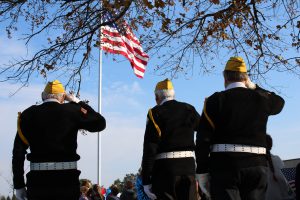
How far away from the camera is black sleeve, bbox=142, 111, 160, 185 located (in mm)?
5711

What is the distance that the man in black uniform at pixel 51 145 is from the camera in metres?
5.08

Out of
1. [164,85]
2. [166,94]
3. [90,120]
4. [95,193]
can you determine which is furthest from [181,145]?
[95,193]

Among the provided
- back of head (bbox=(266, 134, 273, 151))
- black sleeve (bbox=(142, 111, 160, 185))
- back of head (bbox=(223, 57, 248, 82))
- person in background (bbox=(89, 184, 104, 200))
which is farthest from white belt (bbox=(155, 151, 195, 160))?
person in background (bbox=(89, 184, 104, 200))

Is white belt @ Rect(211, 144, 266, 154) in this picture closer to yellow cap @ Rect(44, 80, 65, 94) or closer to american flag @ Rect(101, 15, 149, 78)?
yellow cap @ Rect(44, 80, 65, 94)

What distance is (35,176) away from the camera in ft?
16.8

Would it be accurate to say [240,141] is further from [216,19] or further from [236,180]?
[216,19]

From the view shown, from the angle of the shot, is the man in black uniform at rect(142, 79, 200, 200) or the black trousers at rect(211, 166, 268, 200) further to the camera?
the man in black uniform at rect(142, 79, 200, 200)

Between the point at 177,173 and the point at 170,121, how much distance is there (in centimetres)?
57

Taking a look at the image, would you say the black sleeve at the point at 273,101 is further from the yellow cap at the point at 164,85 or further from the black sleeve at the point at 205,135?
the yellow cap at the point at 164,85

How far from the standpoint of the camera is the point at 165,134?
580cm

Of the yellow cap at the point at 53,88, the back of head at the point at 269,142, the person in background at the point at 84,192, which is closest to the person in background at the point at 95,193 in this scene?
the person in background at the point at 84,192

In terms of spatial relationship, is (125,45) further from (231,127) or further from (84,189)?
(231,127)

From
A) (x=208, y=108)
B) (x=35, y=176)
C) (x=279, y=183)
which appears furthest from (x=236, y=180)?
(x=35, y=176)

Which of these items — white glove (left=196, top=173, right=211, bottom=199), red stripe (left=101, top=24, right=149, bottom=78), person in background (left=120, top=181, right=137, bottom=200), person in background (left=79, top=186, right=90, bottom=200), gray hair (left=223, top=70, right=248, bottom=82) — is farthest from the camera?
red stripe (left=101, top=24, right=149, bottom=78)
